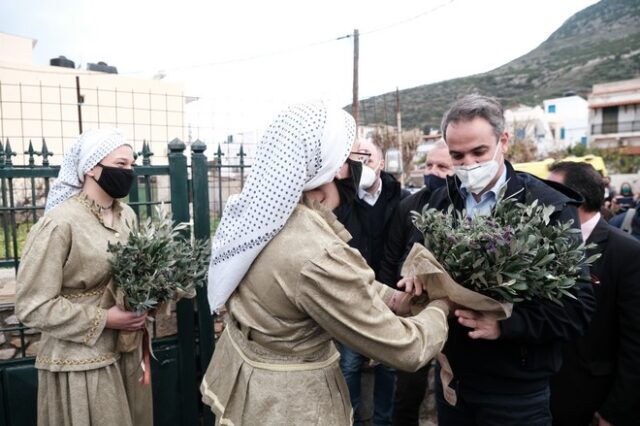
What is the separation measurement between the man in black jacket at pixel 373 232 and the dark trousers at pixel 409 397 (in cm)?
8

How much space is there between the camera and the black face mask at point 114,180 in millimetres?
2730

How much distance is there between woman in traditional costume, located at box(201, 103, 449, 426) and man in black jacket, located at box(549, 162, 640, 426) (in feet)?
4.08

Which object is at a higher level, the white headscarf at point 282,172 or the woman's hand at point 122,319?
the white headscarf at point 282,172

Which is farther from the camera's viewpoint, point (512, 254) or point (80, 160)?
point (80, 160)

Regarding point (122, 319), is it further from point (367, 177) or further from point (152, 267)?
point (367, 177)

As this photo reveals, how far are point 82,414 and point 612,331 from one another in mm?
2921

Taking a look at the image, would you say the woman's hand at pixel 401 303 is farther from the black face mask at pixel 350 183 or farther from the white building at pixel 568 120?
the white building at pixel 568 120

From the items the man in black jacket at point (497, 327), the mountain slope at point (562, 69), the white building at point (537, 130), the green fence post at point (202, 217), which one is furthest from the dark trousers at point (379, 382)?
the mountain slope at point (562, 69)

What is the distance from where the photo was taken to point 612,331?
2.60 m

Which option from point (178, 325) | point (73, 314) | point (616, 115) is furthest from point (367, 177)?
point (616, 115)

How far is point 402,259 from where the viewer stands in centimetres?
320

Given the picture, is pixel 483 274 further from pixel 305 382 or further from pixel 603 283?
pixel 603 283

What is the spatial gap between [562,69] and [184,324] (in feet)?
354

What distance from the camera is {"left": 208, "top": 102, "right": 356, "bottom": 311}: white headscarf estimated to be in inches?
66.5
